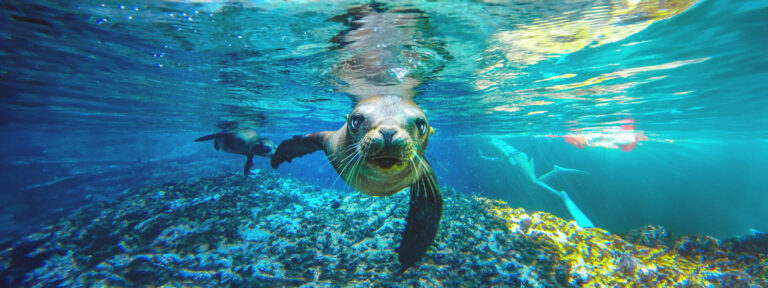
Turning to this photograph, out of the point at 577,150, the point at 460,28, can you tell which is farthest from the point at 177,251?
the point at 577,150

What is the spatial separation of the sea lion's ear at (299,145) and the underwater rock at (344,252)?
1.73m

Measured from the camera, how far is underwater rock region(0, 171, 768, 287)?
409 cm

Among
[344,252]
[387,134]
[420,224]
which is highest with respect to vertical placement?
[387,134]

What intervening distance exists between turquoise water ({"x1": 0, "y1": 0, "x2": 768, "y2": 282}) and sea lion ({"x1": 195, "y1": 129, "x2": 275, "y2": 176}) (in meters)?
1.69

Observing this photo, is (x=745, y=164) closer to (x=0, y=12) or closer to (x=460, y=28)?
(x=460, y=28)

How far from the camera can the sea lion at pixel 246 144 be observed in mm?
7914

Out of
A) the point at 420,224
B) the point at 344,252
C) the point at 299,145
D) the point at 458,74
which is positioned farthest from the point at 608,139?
the point at 299,145

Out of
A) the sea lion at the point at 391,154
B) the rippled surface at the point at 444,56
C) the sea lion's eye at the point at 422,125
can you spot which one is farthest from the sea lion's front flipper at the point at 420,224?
the rippled surface at the point at 444,56

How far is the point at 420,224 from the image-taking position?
3982 mm

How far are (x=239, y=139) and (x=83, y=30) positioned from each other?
464 cm

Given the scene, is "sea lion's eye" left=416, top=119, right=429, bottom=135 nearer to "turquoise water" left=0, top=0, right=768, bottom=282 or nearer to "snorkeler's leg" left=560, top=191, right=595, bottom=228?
"turquoise water" left=0, top=0, right=768, bottom=282

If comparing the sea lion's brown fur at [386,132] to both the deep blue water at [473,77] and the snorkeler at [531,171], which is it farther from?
the snorkeler at [531,171]

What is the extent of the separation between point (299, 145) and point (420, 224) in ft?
8.97

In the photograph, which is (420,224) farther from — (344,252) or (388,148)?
(388,148)
